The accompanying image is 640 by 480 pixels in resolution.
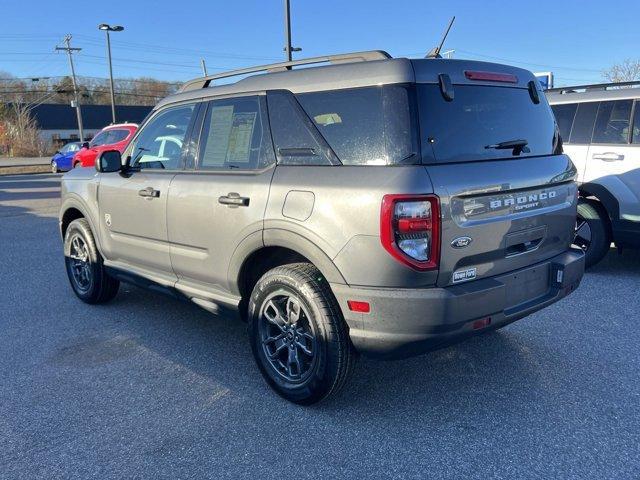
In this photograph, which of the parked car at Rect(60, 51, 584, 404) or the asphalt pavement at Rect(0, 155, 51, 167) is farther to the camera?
the asphalt pavement at Rect(0, 155, 51, 167)

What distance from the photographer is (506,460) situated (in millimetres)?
2643

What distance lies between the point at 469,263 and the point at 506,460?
0.99 metres

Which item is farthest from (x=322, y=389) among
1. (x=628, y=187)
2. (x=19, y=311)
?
(x=628, y=187)

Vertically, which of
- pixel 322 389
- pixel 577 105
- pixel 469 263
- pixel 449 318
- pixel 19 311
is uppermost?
pixel 577 105

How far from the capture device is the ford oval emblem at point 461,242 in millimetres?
2654

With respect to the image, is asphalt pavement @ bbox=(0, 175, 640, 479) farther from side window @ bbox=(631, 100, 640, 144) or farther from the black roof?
the black roof

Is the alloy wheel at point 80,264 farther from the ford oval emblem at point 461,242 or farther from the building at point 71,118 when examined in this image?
the building at point 71,118

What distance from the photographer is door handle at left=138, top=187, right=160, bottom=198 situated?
405cm

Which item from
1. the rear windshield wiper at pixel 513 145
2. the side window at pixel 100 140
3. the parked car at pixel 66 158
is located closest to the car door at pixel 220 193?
the rear windshield wiper at pixel 513 145

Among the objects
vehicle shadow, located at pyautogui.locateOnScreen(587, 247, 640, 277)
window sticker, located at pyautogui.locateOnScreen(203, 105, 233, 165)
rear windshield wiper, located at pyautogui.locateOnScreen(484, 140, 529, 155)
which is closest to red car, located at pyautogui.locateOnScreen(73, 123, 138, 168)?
window sticker, located at pyautogui.locateOnScreen(203, 105, 233, 165)

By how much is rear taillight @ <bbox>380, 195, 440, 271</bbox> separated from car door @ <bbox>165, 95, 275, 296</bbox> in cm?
91

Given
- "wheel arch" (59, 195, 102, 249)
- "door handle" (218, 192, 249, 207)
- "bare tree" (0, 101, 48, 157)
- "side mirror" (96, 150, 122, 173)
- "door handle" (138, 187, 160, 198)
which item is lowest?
"bare tree" (0, 101, 48, 157)

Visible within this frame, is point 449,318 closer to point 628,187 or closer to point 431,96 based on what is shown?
point 431,96

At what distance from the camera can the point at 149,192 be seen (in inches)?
162
